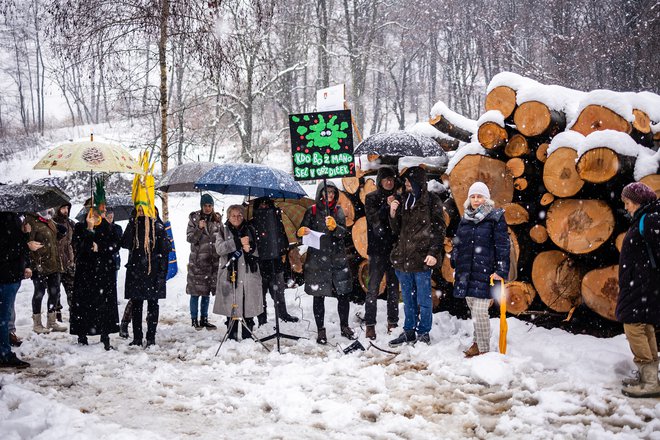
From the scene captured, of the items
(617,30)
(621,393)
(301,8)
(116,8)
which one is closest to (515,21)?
(617,30)

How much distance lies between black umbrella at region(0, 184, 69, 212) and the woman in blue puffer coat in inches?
188

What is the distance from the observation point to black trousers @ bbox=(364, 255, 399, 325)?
596 centimetres

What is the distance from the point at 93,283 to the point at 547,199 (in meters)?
5.44

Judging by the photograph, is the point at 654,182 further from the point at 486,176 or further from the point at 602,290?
the point at 486,176

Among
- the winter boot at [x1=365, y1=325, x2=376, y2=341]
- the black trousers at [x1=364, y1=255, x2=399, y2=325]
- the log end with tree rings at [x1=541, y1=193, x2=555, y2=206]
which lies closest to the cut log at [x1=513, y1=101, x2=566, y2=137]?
the log end with tree rings at [x1=541, y1=193, x2=555, y2=206]

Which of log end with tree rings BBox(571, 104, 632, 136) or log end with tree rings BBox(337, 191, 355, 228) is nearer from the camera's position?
log end with tree rings BBox(571, 104, 632, 136)

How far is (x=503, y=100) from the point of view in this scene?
18.6 ft

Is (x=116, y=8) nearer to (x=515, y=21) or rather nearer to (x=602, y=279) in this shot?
(x=602, y=279)

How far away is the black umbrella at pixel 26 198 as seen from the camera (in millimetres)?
5109

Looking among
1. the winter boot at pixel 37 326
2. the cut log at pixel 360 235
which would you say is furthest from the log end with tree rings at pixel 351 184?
the winter boot at pixel 37 326

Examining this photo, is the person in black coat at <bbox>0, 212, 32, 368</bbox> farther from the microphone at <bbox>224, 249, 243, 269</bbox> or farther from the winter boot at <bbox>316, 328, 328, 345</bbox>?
the winter boot at <bbox>316, 328, 328, 345</bbox>

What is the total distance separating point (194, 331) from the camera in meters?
6.64

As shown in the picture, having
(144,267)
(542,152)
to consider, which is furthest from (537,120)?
(144,267)

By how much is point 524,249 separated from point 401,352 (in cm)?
192
